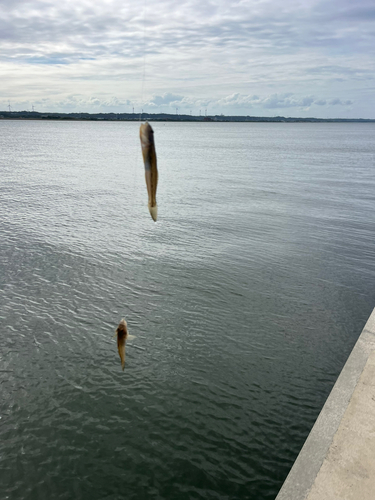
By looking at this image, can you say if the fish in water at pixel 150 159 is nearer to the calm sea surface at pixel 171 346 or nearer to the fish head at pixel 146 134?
the fish head at pixel 146 134

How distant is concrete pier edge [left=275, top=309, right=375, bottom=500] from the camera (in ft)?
19.8

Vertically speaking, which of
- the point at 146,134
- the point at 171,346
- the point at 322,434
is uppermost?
the point at 146,134

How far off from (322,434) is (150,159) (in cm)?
653

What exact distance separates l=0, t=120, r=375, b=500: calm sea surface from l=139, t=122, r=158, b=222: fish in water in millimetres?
6787

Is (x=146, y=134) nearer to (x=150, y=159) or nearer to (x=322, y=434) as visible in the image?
(x=150, y=159)

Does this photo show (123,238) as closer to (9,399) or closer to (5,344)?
(5,344)

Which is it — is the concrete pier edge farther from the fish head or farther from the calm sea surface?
the fish head

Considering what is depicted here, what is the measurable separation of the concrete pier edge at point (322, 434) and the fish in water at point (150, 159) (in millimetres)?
5471

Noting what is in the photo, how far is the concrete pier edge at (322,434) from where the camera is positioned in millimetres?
6025

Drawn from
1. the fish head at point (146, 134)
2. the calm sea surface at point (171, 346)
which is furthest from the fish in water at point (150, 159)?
the calm sea surface at point (171, 346)

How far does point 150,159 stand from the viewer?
1.92m

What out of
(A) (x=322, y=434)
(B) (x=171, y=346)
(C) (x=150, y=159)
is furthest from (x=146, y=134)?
(B) (x=171, y=346)

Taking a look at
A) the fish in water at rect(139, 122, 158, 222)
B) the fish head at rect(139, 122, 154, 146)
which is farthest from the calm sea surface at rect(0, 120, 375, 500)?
the fish head at rect(139, 122, 154, 146)

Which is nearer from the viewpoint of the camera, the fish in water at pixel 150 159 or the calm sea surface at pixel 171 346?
the fish in water at pixel 150 159
